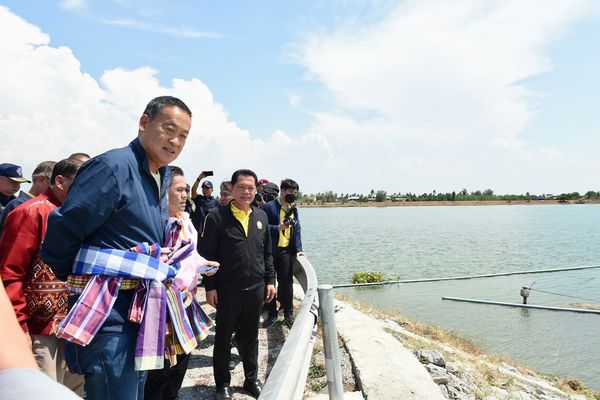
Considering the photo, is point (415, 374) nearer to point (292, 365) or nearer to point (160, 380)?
point (160, 380)

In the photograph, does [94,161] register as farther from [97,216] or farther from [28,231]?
[28,231]

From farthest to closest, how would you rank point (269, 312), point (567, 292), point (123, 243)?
point (567, 292)
point (269, 312)
point (123, 243)

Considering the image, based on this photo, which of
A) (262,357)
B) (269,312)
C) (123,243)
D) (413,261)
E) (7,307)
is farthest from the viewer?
(413,261)

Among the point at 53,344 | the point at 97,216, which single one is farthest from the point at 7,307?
the point at 53,344

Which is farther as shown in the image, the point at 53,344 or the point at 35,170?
the point at 35,170

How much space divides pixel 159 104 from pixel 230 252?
2.07m

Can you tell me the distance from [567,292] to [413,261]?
8.14 metres

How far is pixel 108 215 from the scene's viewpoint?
1.78 metres

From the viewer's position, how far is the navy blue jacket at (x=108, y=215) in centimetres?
173

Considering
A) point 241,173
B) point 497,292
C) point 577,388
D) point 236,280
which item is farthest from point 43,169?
point 497,292

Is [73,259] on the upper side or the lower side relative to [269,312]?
upper

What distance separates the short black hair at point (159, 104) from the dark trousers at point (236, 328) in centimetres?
220

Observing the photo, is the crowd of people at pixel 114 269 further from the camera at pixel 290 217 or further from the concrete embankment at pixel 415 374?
the camera at pixel 290 217

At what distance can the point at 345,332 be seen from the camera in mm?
4859
